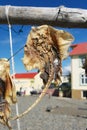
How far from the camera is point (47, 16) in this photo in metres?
1.66

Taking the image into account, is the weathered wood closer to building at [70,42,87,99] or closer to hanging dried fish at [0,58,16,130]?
hanging dried fish at [0,58,16,130]

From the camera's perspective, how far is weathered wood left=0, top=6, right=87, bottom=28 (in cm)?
165

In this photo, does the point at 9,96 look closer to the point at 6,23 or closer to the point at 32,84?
the point at 6,23

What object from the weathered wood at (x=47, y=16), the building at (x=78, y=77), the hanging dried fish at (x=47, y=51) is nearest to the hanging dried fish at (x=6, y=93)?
the hanging dried fish at (x=47, y=51)

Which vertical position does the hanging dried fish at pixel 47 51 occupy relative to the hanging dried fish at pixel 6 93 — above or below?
above

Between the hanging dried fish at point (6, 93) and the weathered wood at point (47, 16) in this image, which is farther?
the weathered wood at point (47, 16)

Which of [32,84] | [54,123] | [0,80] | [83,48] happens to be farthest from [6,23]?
[32,84]

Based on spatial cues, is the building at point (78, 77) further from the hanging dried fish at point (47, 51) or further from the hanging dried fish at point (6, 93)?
the hanging dried fish at point (6, 93)

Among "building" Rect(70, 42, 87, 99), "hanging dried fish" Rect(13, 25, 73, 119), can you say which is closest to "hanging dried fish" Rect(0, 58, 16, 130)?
"hanging dried fish" Rect(13, 25, 73, 119)

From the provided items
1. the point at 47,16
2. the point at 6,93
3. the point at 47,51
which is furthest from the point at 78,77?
the point at 6,93

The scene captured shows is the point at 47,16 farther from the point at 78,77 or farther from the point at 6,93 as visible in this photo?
the point at 78,77

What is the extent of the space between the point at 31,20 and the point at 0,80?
1.99ft

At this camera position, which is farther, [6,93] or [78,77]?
[78,77]

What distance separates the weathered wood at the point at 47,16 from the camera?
165 cm
